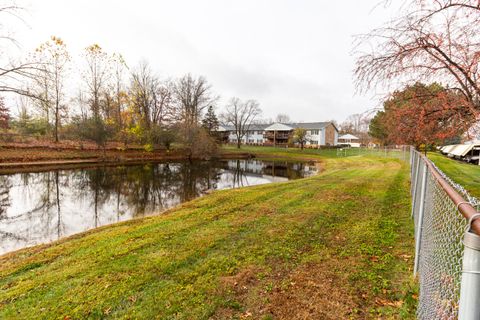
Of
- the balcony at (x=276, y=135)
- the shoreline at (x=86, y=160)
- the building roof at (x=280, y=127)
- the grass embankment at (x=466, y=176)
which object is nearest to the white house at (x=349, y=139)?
the building roof at (x=280, y=127)

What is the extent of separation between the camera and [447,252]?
285 cm

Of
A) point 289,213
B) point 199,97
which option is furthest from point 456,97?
point 199,97

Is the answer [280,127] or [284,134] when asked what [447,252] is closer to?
[284,134]

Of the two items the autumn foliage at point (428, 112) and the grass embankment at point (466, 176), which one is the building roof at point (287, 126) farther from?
the autumn foliage at point (428, 112)

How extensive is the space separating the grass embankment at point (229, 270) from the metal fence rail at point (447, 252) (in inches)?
23.5

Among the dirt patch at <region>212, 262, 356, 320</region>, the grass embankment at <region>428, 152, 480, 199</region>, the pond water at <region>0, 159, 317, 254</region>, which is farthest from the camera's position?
the grass embankment at <region>428, 152, 480, 199</region>

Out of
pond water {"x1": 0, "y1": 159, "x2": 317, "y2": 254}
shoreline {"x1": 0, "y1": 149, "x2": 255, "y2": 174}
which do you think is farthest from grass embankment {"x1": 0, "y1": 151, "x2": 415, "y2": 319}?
shoreline {"x1": 0, "y1": 149, "x2": 255, "y2": 174}

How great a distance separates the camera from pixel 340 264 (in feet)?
14.2

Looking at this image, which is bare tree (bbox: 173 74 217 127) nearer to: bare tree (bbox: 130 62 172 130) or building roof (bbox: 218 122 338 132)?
bare tree (bbox: 130 62 172 130)

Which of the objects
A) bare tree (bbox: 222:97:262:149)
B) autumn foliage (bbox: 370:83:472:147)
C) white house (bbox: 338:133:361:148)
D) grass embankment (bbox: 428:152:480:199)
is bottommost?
grass embankment (bbox: 428:152:480:199)

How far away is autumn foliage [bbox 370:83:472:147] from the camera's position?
5.13m

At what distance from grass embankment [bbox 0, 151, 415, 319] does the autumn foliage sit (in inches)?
91.0

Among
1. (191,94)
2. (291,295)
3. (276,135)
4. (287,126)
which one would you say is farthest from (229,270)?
(287,126)

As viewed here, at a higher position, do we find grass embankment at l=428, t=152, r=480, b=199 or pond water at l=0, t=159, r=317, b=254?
grass embankment at l=428, t=152, r=480, b=199
